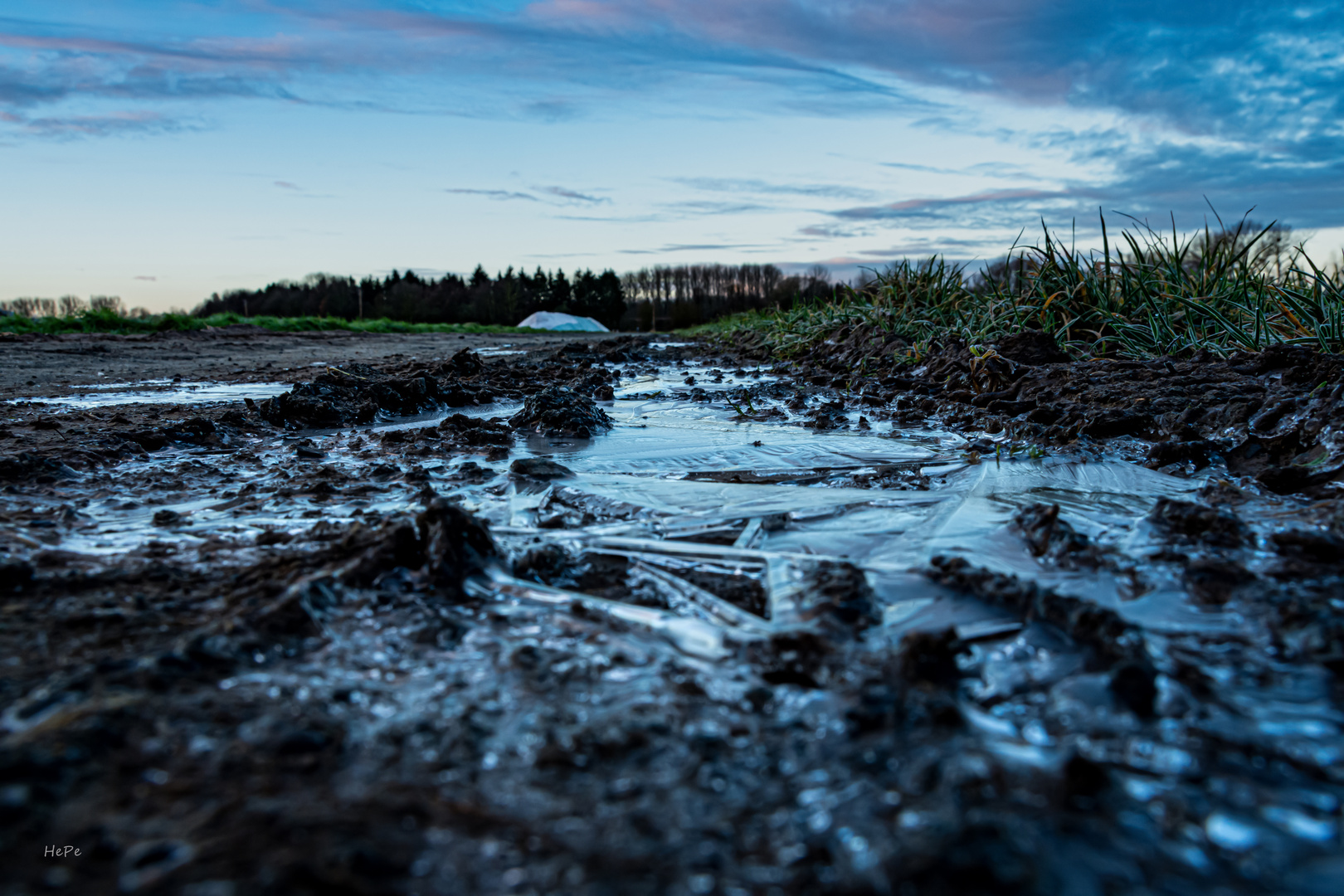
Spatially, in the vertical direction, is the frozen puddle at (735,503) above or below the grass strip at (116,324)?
below

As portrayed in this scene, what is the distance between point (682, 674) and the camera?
1.19 meters

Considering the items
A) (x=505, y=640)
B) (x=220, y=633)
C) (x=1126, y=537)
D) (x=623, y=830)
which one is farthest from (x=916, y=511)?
(x=220, y=633)

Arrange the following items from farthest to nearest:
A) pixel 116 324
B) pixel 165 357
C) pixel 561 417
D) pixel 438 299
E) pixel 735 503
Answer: pixel 438 299
pixel 116 324
pixel 165 357
pixel 561 417
pixel 735 503

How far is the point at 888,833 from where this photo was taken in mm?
828

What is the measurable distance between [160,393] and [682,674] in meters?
4.93

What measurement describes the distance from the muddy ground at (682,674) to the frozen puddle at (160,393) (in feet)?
6.57

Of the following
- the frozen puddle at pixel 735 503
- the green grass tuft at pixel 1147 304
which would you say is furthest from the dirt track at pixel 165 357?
the green grass tuft at pixel 1147 304

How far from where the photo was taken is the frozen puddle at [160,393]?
429 centimetres

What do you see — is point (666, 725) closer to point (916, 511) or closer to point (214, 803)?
point (214, 803)

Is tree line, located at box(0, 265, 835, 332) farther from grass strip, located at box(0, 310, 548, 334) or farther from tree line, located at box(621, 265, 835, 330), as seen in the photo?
grass strip, located at box(0, 310, 548, 334)

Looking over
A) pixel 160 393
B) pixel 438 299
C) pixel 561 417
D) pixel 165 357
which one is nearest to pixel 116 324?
pixel 165 357

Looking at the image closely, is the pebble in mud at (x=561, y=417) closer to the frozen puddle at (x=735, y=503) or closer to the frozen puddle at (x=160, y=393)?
the frozen puddle at (x=735, y=503)

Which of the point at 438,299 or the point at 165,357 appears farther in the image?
the point at 438,299

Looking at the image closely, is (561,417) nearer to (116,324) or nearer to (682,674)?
(682,674)
